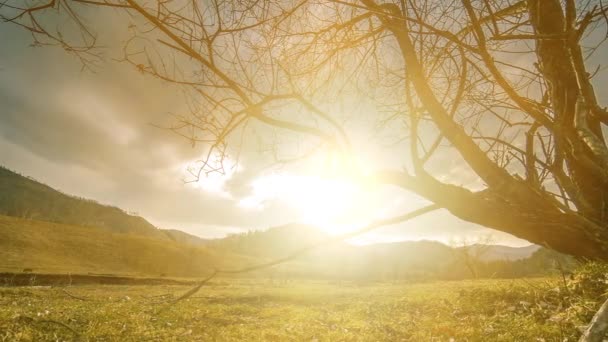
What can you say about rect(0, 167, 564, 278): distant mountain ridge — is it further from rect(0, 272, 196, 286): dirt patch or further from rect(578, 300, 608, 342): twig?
A: rect(0, 272, 196, 286): dirt patch

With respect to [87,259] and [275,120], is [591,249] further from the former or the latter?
[87,259]

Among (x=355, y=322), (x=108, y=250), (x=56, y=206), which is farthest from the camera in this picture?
(x=56, y=206)

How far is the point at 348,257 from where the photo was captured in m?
88.4

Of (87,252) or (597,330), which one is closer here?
(597,330)

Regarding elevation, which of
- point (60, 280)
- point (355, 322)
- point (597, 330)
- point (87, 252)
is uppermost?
point (597, 330)

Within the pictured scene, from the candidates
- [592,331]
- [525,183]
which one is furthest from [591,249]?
[592,331]

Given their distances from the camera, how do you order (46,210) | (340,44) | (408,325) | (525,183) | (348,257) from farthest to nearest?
(46,210) < (348,257) < (408,325) < (340,44) < (525,183)

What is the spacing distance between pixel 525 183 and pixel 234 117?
2308mm

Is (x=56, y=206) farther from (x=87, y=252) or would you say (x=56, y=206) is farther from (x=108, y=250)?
(x=87, y=252)

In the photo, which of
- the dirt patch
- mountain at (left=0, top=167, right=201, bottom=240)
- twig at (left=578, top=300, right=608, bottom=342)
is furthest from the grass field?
mountain at (left=0, top=167, right=201, bottom=240)

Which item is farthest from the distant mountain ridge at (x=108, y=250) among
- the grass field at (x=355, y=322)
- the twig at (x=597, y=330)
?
the grass field at (x=355, y=322)

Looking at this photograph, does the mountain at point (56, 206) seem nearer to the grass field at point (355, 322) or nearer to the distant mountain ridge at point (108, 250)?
the distant mountain ridge at point (108, 250)

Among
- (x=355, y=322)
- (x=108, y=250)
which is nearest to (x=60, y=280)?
(x=108, y=250)

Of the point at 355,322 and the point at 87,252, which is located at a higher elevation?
the point at 87,252
